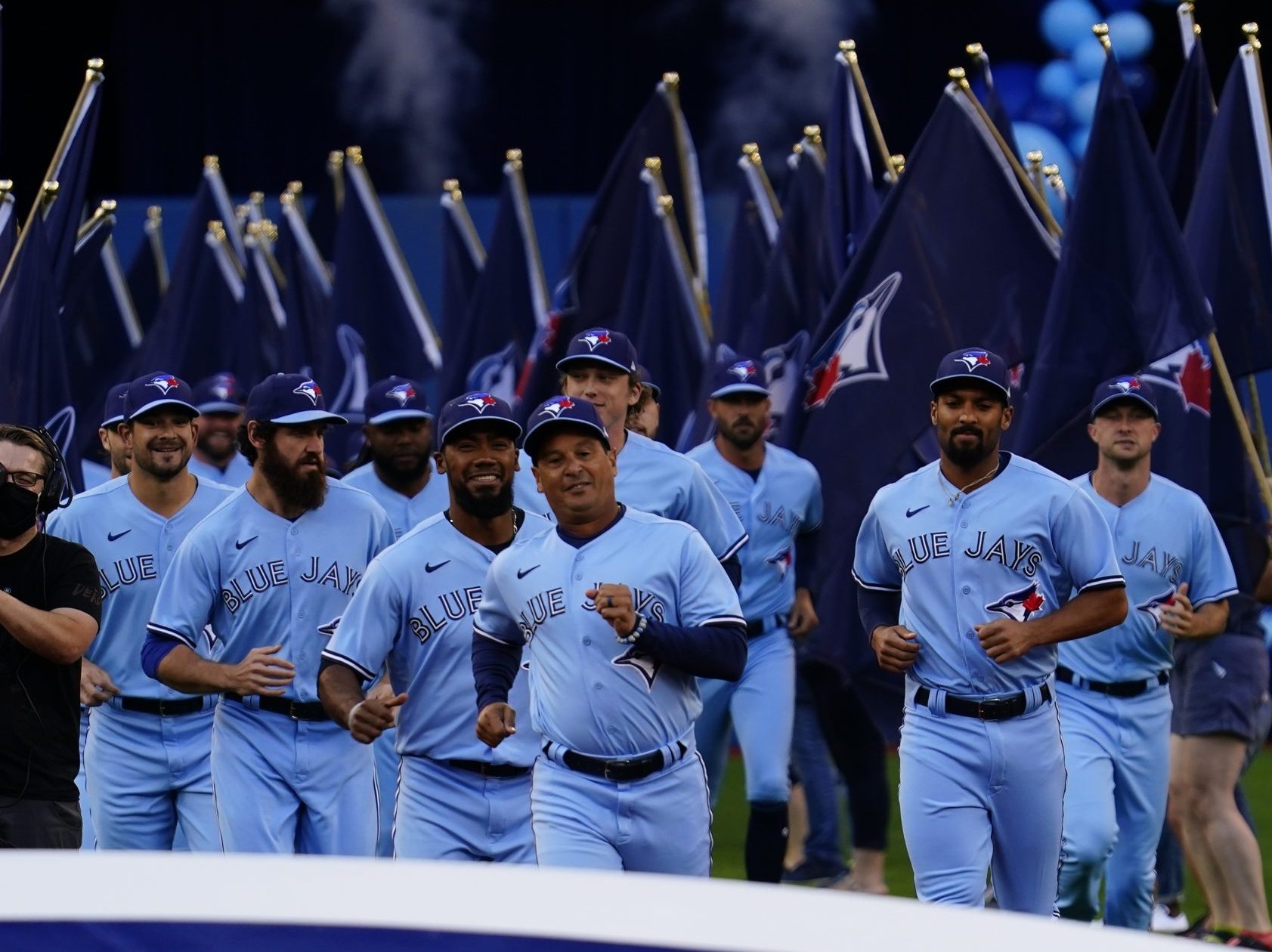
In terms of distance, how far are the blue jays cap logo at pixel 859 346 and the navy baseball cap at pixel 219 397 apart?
3.28 metres

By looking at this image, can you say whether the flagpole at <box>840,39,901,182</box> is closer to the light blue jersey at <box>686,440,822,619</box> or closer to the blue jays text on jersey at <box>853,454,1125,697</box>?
the light blue jersey at <box>686,440,822,619</box>

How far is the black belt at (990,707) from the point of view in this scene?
22.7 feet

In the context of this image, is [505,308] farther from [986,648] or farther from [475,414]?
[986,648]

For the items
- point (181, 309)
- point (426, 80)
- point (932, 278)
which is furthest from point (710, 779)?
point (426, 80)

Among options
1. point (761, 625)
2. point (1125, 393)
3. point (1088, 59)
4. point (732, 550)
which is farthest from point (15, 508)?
point (1088, 59)

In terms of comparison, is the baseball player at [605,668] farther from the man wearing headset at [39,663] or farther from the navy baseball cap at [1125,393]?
the navy baseball cap at [1125,393]

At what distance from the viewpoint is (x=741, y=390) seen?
404 inches

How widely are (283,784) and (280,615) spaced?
0.56 metres

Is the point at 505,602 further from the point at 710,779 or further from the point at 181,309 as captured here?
the point at 181,309

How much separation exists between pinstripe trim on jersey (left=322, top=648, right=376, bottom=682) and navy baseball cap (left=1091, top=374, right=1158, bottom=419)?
306cm

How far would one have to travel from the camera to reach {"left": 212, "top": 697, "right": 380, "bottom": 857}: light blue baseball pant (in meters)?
7.34

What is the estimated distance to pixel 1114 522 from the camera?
8297 millimetres

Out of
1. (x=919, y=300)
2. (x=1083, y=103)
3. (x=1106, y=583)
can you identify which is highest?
(x=1083, y=103)

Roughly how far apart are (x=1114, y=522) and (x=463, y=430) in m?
2.75
